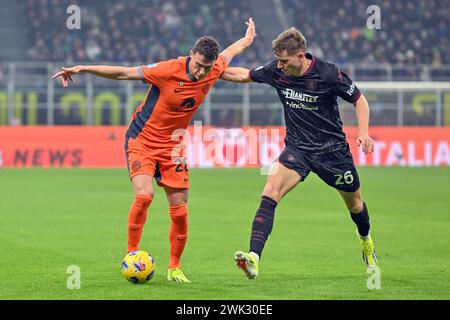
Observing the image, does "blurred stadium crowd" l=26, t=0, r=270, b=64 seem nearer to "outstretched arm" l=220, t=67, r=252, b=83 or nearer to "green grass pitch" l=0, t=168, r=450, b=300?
"green grass pitch" l=0, t=168, r=450, b=300

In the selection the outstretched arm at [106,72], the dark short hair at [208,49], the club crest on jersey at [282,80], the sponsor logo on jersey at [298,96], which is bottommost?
the sponsor logo on jersey at [298,96]

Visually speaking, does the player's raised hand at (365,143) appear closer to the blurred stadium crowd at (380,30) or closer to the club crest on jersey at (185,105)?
the club crest on jersey at (185,105)

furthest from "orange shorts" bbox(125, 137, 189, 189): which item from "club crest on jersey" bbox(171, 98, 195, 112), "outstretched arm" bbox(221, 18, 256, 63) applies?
"outstretched arm" bbox(221, 18, 256, 63)

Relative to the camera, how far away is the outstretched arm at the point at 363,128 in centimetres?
892

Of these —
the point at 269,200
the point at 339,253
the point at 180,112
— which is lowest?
the point at 339,253

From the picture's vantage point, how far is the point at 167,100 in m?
9.29

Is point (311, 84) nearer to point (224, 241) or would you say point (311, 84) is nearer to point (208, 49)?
point (208, 49)

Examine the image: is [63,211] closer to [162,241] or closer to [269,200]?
[162,241]

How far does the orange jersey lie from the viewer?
9.20 m

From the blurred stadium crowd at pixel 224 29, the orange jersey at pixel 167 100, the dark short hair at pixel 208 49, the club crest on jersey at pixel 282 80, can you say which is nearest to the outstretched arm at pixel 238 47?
the orange jersey at pixel 167 100

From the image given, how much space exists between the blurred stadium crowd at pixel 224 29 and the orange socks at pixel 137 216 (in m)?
24.2

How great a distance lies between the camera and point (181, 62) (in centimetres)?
930
